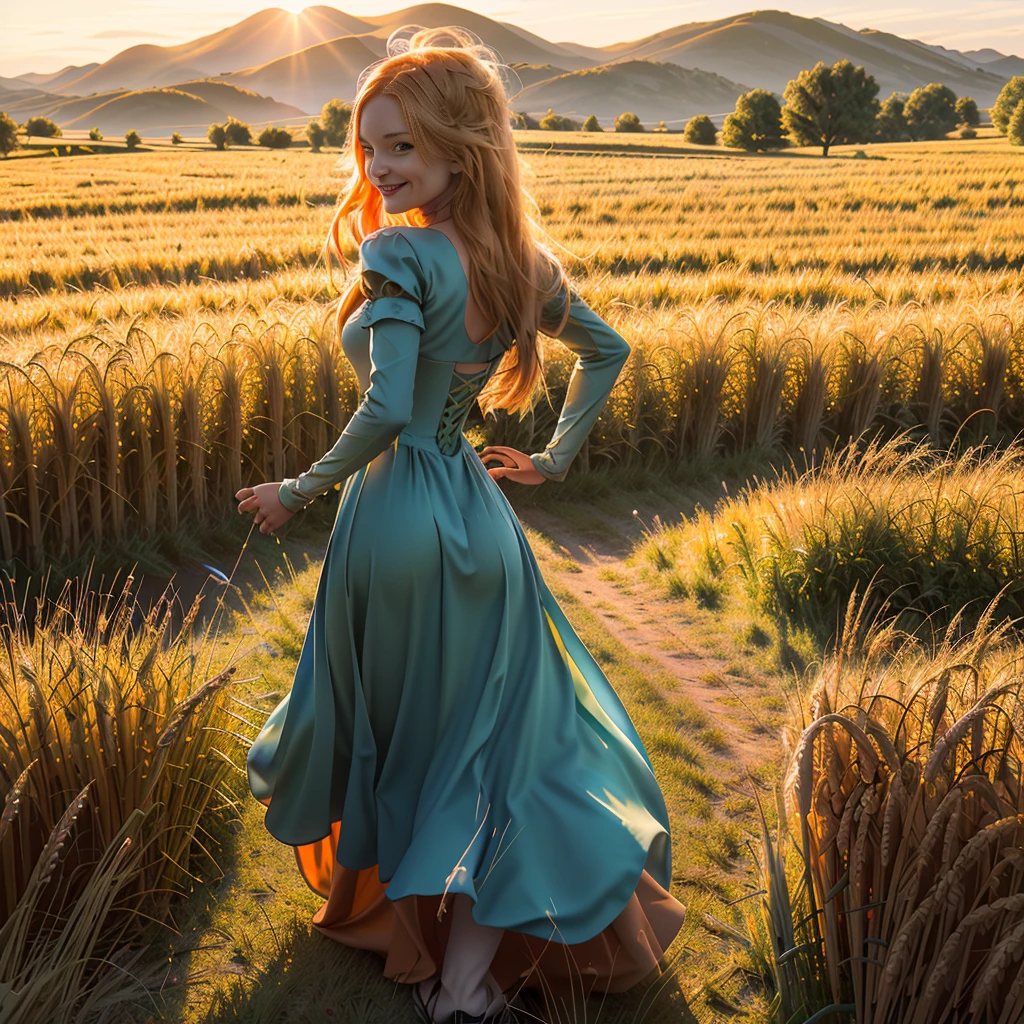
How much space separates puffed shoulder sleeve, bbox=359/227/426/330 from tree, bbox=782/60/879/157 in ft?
223

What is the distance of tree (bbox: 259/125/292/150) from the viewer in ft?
215

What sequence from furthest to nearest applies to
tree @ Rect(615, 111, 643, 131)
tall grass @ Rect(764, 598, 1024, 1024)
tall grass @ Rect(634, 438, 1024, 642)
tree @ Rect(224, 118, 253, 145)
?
tree @ Rect(615, 111, 643, 131)
tree @ Rect(224, 118, 253, 145)
tall grass @ Rect(634, 438, 1024, 642)
tall grass @ Rect(764, 598, 1024, 1024)

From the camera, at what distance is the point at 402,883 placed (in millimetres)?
1669

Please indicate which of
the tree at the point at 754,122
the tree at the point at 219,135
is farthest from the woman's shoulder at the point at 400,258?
the tree at the point at 219,135

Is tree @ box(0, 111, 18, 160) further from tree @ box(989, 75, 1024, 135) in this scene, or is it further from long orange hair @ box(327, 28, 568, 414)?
tree @ box(989, 75, 1024, 135)

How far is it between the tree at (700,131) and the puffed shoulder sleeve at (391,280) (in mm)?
70664

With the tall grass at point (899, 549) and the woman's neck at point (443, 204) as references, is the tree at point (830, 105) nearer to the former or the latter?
the tall grass at point (899, 549)

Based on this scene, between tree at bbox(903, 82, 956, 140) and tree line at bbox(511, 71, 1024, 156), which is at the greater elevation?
tree at bbox(903, 82, 956, 140)

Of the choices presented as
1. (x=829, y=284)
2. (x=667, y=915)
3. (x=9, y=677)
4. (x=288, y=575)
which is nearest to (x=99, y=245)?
(x=829, y=284)

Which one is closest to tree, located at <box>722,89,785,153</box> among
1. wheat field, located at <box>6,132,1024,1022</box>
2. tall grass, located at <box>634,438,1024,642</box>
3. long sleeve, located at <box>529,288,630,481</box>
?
wheat field, located at <box>6,132,1024,1022</box>

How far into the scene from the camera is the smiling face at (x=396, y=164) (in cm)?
161

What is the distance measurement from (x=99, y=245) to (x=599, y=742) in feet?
47.4

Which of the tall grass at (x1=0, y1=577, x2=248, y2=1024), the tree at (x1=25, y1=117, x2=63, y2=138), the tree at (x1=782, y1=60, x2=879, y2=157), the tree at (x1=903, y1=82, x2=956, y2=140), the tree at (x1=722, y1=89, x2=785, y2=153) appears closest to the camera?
the tall grass at (x1=0, y1=577, x2=248, y2=1024)

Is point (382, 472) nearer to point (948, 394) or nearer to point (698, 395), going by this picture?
point (698, 395)
